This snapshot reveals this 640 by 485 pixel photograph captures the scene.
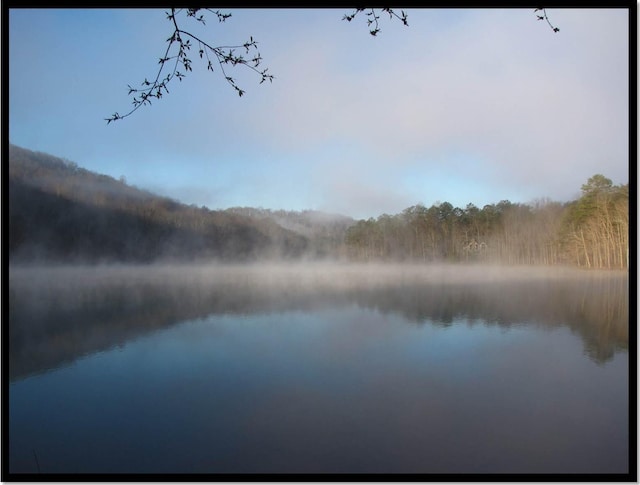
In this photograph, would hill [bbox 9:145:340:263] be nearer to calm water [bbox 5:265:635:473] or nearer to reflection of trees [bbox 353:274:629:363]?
reflection of trees [bbox 353:274:629:363]

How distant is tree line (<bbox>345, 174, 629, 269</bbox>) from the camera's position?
42.0 ft

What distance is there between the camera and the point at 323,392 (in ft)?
14.1

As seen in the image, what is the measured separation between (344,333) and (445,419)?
380 cm

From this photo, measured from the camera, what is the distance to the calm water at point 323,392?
9.94 feet

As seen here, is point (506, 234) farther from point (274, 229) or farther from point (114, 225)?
point (114, 225)

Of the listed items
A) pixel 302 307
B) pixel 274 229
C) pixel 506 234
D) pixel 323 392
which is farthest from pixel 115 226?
pixel 323 392

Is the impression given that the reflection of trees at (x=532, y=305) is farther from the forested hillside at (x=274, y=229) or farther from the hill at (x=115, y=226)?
the hill at (x=115, y=226)

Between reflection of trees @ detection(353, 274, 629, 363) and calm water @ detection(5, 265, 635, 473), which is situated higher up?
reflection of trees @ detection(353, 274, 629, 363)

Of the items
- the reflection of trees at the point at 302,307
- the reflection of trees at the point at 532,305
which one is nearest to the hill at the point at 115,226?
the reflection of trees at the point at 302,307

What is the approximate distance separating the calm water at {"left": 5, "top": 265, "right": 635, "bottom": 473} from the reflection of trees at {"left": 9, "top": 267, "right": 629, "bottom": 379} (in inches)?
2.9

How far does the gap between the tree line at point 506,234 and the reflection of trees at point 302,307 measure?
135cm

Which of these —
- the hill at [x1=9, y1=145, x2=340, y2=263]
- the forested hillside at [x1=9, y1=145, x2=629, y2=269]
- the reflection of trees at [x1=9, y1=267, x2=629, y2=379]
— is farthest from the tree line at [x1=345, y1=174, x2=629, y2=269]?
the hill at [x1=9, y1=145, x2=340, y2=263]
